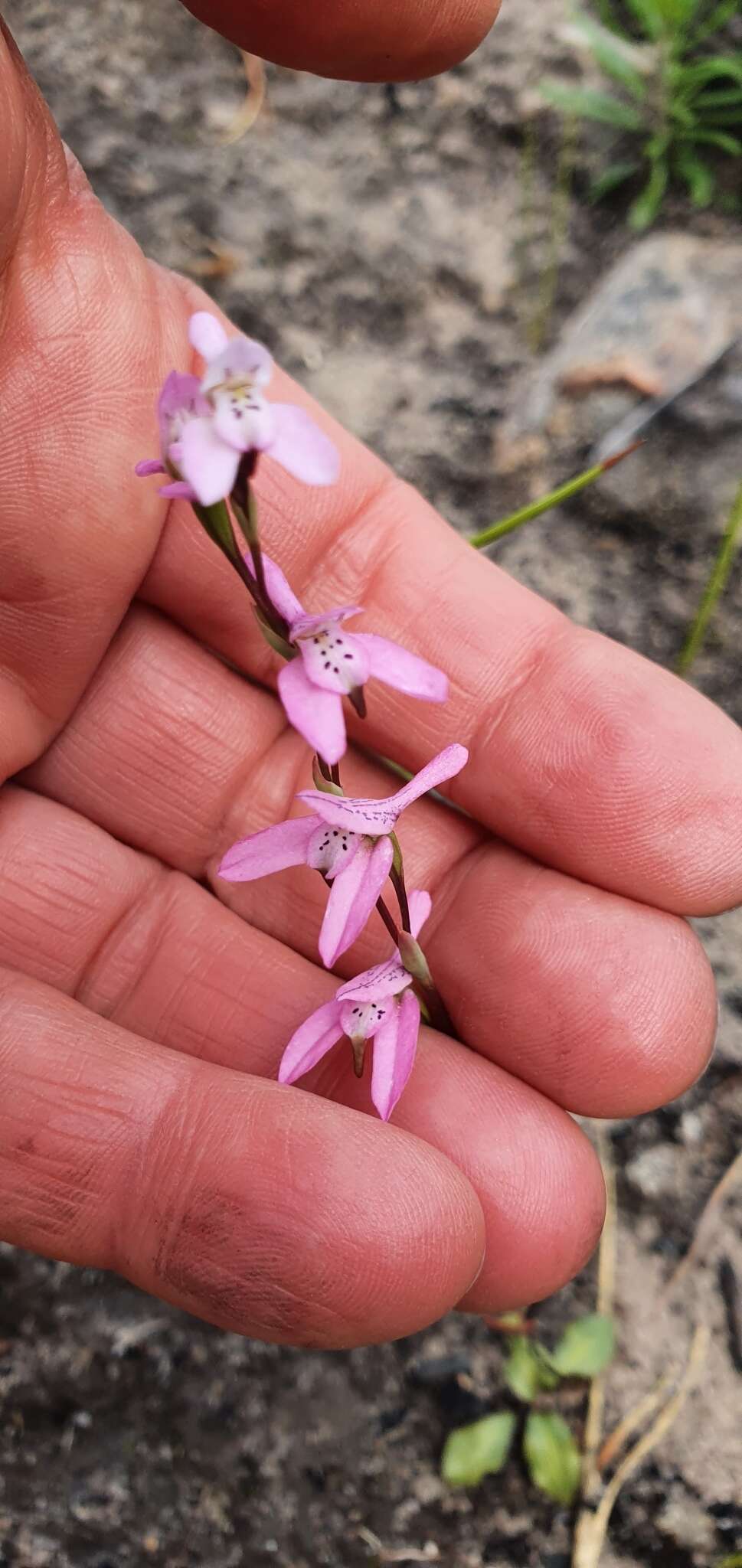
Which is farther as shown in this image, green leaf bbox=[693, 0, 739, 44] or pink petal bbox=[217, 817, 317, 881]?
green leaf bbox=[693, 0, 739, 44]

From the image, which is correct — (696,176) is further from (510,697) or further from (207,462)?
(207,462)

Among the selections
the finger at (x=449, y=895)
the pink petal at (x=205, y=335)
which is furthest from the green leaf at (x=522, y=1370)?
the pink petal at (x=205, y=335)

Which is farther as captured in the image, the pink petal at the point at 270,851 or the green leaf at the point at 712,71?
the green leaf at the point at 712,71

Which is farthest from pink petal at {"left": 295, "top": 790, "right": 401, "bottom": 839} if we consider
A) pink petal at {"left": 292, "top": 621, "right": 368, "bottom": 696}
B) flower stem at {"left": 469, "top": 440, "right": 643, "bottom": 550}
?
flower stem at {"left": 469, "top": 440, "right": 643, "bottom": 550}

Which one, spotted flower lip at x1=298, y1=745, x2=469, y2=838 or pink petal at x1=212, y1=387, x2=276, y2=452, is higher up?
pink petal at x1=212, y1=387, x2=276, y2=452

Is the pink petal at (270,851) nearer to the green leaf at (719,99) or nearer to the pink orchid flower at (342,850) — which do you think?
the pink orchid flower at (342,850)

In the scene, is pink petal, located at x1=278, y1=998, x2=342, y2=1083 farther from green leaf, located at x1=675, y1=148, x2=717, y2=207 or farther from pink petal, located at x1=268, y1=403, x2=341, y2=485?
green leaf, located at x1=675, y1=148, x2=717, y2=207

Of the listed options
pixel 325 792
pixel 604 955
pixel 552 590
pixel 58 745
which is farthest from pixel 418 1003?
pixel 552 590

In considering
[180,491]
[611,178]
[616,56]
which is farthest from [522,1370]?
[616,56]

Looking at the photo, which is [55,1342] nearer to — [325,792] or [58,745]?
[58,745]
